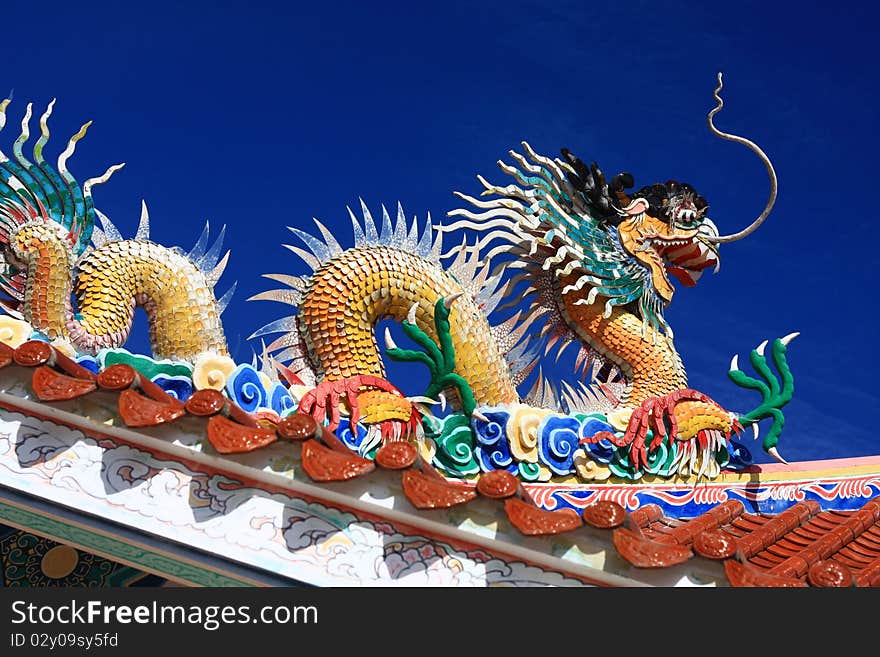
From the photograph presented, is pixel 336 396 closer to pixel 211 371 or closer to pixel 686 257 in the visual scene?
pixel 211 371

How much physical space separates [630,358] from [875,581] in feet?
12.1

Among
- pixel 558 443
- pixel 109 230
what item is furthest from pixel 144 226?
pixel 558 443

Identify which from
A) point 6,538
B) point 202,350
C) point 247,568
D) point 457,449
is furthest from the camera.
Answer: point 202,350

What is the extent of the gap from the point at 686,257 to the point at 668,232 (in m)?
0.20

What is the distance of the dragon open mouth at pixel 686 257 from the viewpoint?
7.78m

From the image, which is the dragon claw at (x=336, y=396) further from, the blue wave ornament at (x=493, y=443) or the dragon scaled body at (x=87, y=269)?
the dragon scaled body at (x=87, y=269)

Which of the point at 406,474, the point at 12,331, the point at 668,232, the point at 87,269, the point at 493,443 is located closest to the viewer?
the point at 406,474

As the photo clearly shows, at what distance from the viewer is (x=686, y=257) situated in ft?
25.7

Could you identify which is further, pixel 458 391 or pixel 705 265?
pixel 705 265

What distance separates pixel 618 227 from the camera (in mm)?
7828

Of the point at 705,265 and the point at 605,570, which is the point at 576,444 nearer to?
the point at 705,265

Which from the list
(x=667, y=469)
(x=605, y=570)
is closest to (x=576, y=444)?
(x=667, y=469)

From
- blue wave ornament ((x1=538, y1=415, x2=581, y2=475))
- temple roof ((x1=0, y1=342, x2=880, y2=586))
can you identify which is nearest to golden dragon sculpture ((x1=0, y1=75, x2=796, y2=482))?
blue wave ornament ((x1=538, y1=415, x2=581, y2=475))

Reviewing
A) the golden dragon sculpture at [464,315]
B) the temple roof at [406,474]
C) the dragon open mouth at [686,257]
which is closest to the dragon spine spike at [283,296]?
the golden dragon sculpture at [464,315]
